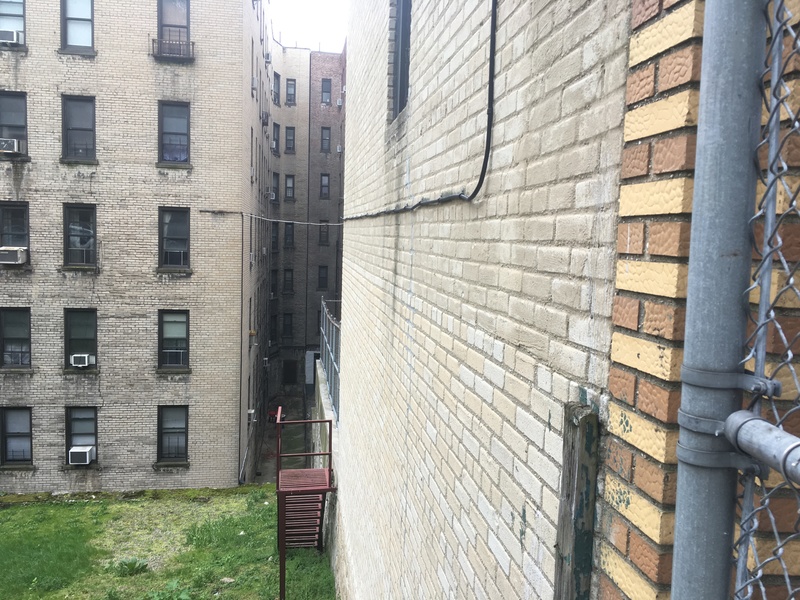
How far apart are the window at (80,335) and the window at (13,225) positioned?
2.26m

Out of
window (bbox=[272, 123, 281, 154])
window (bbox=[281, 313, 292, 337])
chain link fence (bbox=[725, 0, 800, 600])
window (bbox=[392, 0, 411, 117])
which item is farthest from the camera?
window (bbox=[281, 313, 292, 337])

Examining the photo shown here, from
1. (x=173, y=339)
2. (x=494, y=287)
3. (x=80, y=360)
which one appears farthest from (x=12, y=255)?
(x=494, y=287)

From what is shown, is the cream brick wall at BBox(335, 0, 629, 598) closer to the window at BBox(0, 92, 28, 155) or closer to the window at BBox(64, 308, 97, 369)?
the window at BBox(64, 308, 97, 369)

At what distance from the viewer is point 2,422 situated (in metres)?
17.0

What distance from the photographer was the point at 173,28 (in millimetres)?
17078

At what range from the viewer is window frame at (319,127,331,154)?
35688 mm

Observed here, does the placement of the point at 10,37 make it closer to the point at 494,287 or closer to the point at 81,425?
the point at 81,425

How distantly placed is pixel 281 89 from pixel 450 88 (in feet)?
110

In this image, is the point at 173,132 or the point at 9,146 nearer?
the point at 9,146

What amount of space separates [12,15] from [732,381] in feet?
66.4

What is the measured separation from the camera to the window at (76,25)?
1658 cm

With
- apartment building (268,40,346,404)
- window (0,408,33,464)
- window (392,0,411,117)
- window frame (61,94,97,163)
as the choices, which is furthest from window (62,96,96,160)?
apartment building (268,40,346,404)

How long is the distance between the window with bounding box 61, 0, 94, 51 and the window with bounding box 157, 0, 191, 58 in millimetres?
1792

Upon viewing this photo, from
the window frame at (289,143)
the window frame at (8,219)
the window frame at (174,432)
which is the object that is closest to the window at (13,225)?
the window frame at (8,219)
